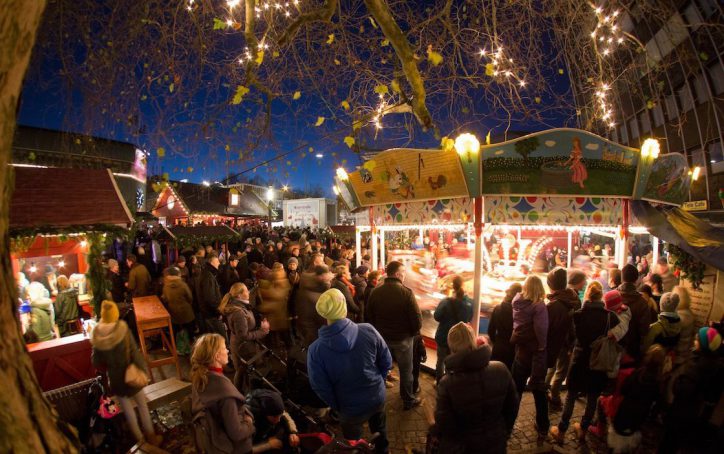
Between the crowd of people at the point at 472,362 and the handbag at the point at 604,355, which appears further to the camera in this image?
the handbag at the point at 604,355

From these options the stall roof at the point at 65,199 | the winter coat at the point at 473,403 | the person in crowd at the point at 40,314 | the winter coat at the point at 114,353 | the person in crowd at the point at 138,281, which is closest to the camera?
the winter coat at the point at 473,403

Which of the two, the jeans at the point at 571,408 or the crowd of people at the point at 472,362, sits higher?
the crowd of people at the point at 472,362

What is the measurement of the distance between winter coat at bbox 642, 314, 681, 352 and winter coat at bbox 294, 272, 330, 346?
4.01 m

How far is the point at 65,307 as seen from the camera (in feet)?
21.1

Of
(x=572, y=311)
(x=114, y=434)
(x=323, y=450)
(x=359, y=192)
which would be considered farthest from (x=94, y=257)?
(x=572, y=311)

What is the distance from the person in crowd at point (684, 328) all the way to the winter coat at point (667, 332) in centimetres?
6

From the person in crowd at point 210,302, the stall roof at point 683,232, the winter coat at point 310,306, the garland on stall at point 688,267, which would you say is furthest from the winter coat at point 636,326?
the person in crowd at point 210,302

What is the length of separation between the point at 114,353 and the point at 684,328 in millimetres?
6256

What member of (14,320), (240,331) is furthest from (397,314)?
(14,320)

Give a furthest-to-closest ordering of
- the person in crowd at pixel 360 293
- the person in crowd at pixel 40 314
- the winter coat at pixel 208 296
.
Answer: the winter coat at pixel 208 296, the person in crowd at pixel 360 293, the person in crowd at pixel 40 314

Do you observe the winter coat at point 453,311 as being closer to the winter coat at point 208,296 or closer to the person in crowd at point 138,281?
the winter coat at point 208,296

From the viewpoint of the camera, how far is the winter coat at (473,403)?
8.10 feet

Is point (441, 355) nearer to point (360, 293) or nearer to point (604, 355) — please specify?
point (360, 293)

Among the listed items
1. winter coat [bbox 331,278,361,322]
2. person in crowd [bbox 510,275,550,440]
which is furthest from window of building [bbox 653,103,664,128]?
winter coat [bbox 331,278,361,322]
